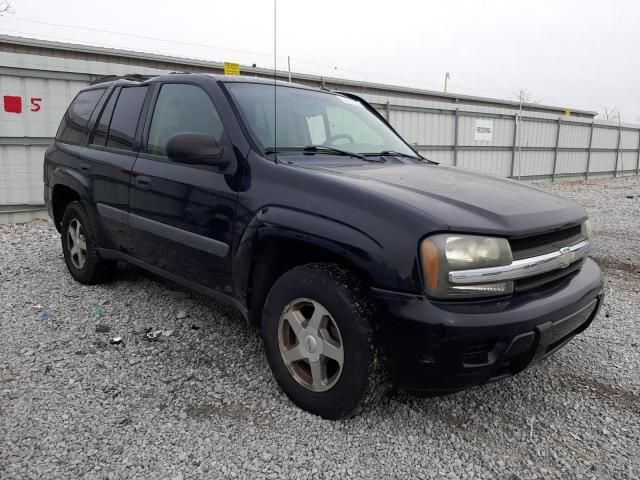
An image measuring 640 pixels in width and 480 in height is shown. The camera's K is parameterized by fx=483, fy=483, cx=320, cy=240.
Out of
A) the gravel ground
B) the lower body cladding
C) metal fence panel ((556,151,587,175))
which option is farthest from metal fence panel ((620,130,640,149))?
the lower body cladding

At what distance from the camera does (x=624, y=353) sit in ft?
10.8

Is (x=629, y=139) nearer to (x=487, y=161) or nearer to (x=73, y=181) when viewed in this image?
(x=487, y=161)

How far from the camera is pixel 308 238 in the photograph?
7.49 feet

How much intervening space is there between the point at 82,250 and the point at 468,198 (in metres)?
3.38

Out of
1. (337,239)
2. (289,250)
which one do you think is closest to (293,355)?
(289,250)

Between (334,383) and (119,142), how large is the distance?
8.20 feet

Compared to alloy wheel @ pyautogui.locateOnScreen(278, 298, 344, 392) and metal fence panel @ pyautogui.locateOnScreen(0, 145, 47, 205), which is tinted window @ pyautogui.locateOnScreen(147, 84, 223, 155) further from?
metal fence panel @ pyautogui.locateOnScreen(0, 145, 47, 205)

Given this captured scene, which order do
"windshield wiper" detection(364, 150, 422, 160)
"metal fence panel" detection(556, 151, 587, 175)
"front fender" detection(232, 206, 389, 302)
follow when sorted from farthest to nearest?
"metal fence panel" detection(556, 151, 587, 175) → "windshield wiper" detection(364, 150, 422, 160) → "front fender" detection(232, 206, 389, 302)

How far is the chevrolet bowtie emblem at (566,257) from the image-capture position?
237 cm

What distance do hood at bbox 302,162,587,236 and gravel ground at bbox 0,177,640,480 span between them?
1020mm

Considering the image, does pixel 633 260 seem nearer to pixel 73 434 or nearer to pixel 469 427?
pixel 469 427

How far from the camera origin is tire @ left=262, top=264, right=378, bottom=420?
215cm

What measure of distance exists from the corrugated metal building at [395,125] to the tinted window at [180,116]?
361cm

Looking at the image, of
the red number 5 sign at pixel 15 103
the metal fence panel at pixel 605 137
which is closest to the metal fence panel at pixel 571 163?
the metal fence panel at pixel 605 137
